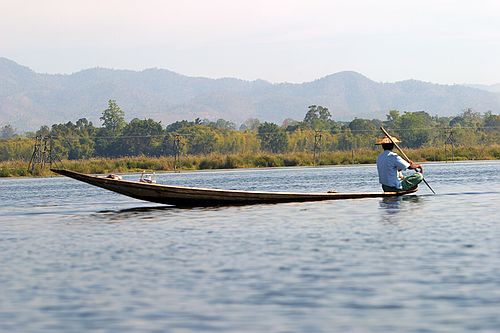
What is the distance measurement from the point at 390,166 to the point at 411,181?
3.62 ft

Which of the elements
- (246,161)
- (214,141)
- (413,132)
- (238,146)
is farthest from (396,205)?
(413,132)

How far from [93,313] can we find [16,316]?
39.6 inches

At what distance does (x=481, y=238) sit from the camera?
19.9 meters

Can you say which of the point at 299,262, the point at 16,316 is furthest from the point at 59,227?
the point at 16,316

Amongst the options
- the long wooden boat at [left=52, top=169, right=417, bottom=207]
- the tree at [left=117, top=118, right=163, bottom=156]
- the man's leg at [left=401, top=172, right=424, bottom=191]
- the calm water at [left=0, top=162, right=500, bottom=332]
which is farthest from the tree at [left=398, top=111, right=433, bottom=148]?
the calm water at [left=0, top=162, right=500, bottom=332]

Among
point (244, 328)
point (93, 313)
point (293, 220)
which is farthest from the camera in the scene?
point (293, 220)

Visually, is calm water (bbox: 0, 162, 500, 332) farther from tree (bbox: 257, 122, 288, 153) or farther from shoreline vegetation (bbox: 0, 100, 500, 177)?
tree (bbox: 257, 122, 288, 153)

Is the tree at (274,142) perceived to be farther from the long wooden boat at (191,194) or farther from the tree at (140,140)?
the long wooden boat at (191,194)

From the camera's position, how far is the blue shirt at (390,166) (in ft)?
95.0

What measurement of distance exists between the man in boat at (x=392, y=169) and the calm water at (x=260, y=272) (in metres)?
1.39

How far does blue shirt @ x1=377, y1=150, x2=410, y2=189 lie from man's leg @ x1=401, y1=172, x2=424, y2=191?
0.21 m

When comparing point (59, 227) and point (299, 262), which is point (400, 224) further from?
point (59, 227)

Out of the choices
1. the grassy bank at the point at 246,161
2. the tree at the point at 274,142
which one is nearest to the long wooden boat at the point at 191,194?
the grassy bank at the point at 246,161

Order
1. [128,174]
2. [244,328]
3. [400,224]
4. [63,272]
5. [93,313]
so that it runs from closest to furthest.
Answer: [244,328], [93,313], [63,272], [400,224], [128,174]
